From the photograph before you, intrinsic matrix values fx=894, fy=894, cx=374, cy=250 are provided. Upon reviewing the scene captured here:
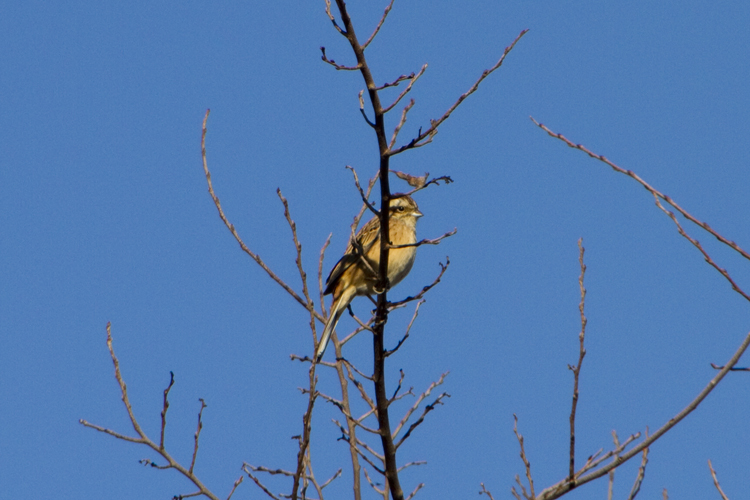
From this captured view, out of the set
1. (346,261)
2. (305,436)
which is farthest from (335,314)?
(305,436)

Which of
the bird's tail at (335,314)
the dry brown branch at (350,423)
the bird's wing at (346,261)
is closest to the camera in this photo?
the dry brown branch at (350,423)

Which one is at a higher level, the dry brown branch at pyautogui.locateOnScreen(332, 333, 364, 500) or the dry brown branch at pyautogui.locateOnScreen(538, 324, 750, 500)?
the dry brown branch at pyautogui.locateOnScreen(332, 333, 364, 500)

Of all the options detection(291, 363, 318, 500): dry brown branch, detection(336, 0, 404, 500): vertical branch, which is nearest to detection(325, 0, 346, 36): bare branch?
detection(336, 0, 404, 500): vertical branch

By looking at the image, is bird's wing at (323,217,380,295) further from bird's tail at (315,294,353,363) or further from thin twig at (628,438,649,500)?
thin twig at (628,438,649,500)

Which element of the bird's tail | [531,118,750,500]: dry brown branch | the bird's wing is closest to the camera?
[531,118,750,500]: dry brown branch

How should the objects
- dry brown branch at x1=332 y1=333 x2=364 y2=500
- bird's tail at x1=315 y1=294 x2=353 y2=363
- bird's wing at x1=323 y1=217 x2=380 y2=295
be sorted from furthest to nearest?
bird's wing at x1=323 y1=217 x2=380 y2=295 → bird's tail at x1=315 y1=294 x2=353 y2=363 → dry brown branch at x1=332 y1=333 x2=364 y2=500

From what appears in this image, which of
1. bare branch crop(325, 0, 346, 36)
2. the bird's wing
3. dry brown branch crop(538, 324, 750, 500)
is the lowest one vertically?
dry brown branch crop(538, 324, 750, 500)

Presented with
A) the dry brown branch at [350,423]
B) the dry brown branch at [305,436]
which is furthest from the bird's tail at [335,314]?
the dry brown branch at [305,436]

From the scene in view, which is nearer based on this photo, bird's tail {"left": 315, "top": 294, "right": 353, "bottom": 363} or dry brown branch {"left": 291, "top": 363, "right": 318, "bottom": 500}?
dry brown branch {"left": 291, "top": 363, "right": 318, "bottom": 500}

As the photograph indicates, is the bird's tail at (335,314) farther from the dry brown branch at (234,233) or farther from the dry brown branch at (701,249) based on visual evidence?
the dry brown branch at (701,249)

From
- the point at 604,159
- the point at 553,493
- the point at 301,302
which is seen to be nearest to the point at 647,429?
the point at 553,493

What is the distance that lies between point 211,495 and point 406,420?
1295 mm

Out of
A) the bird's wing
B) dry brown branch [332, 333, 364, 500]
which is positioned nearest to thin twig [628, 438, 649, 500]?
dry brown branch [332, 333, 364, 500]

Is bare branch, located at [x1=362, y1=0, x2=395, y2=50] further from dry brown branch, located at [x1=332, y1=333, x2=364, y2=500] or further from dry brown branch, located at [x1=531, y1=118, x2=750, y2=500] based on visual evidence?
dry brown branch, located at [x1=332, y1=333, x2=364, y2=500]
